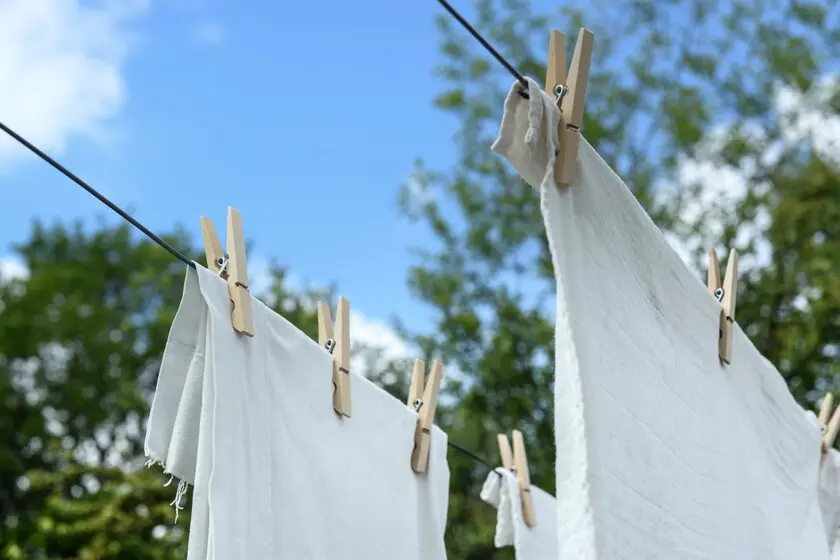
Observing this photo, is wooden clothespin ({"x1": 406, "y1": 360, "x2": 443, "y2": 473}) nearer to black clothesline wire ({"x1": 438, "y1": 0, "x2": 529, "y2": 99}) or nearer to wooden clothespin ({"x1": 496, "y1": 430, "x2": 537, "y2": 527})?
wooden clothespin ({"x1": 496, "y1": 430, "x2": 537, "y2": 527})

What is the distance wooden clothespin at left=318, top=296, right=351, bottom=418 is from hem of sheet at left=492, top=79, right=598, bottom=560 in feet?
2.25

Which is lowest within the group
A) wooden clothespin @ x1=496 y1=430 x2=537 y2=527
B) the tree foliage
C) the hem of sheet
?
the hem of sheet

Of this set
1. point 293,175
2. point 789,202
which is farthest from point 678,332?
point 293,175

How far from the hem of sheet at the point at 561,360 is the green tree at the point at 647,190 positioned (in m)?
5.59

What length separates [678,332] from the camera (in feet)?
4.85

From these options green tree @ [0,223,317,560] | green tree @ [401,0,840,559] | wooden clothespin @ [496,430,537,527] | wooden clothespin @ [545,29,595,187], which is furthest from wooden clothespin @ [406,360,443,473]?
green tree @ [0,223,317,560]

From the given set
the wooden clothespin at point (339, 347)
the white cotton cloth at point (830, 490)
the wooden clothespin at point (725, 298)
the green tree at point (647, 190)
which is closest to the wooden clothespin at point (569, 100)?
the wooden clothespin at point (725, 298)

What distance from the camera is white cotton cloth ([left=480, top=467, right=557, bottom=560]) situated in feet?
8.54

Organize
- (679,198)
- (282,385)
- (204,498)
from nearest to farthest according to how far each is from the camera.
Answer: (204,498)
(282,385)
(679,198)

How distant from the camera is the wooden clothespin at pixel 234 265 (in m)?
1.57

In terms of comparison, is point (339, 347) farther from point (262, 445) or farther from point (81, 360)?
point (81, 360)

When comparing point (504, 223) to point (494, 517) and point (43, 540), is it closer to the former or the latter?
point (494, 517)

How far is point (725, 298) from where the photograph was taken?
1.76 metres

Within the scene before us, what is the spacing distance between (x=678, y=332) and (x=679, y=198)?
619 centimetres
